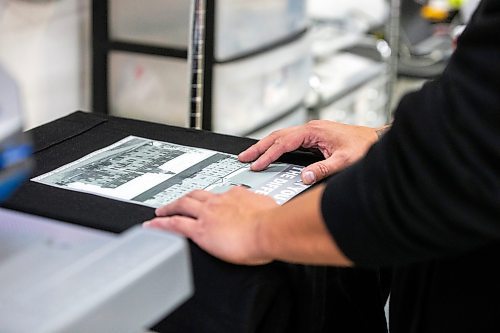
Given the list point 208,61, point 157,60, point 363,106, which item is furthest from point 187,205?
point 363,106

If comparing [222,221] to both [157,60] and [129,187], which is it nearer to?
[129,187]

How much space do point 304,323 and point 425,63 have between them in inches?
104

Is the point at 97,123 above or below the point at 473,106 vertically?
below

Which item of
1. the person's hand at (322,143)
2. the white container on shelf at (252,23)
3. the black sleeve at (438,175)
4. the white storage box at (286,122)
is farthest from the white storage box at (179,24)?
the black sleeve at (438,175)

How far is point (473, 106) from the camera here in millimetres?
691

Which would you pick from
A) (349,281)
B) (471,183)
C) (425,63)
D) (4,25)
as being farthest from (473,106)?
(425,63)

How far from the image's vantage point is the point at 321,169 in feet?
3.29

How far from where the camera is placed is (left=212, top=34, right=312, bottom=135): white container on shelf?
6.23 feet

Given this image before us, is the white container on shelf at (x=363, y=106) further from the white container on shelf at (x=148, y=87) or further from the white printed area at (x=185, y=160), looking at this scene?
the white printed area at (x=185, y=160)

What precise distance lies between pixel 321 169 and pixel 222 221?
0.70ft

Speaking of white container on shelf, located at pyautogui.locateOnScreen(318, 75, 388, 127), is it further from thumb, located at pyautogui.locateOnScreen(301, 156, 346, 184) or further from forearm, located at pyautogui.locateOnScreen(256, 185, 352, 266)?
forearm, located at pyautogui.locateOnScreen(256, 185, 352, 266)

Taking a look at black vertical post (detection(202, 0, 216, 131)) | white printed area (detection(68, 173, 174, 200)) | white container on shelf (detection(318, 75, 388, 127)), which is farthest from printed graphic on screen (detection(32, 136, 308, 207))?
white container on shelf (detection(318, 75, 388, 127))

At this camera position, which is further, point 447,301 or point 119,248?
point 447,301

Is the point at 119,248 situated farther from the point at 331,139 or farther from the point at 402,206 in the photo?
the point at 331,139
